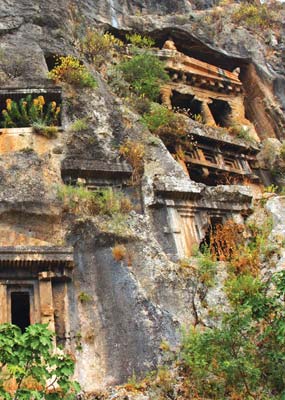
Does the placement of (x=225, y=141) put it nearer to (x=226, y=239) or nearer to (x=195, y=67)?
(x=195, y=67)

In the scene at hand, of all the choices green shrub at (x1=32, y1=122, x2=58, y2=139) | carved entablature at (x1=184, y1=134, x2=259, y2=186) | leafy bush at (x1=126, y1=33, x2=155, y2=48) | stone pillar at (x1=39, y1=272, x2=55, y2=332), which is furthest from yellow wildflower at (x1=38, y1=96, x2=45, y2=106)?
leafy bush at (x1=126, y1=33, x2=155, y2=48)

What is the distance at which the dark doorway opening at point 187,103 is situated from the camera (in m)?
21.6

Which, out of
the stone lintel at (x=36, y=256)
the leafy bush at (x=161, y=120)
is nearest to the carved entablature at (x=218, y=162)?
the leafy bush at (x=161, y=120)

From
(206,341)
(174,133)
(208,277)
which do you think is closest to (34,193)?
(208,277)

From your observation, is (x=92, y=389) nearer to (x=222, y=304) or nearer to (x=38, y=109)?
(x=222, y=304)

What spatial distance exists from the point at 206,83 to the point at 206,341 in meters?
15.0

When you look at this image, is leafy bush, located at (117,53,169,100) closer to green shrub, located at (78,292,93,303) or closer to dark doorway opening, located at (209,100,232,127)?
dark doorway opening, located at (209,100,232,127)

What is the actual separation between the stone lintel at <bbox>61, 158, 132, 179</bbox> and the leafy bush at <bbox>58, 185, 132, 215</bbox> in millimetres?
629

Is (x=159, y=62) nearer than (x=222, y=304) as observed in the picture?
No

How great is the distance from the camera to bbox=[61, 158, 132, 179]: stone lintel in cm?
1335

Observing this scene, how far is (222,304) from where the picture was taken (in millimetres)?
10867

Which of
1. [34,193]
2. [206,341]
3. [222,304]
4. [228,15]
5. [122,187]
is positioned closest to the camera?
[206,341]

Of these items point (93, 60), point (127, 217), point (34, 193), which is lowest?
point (127, 217)

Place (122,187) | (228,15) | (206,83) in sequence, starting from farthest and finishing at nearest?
(228,15), (206,83), (122,187)
